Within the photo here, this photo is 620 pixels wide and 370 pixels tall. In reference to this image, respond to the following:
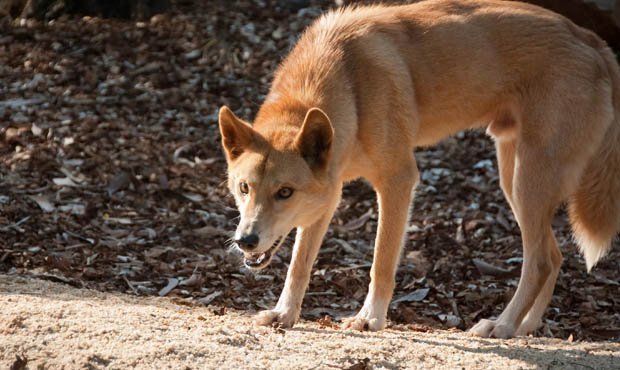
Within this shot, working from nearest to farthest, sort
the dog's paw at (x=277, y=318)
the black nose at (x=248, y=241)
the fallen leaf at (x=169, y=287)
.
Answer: the black nose at (x=248, y=241) < the dog's paw at (x=277, y=318) < the fallen leaf at (x=169, y=287)

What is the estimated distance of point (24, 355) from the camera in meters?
4.13

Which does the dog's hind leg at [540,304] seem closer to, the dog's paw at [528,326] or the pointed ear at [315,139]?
the dog's paw at [528,326]

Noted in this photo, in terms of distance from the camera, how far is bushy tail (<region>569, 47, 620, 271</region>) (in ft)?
19.3

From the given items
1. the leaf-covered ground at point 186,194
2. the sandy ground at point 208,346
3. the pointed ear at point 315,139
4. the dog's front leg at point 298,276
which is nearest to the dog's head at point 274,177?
the pointed ear at point 315,139

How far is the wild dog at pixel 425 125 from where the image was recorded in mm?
5000

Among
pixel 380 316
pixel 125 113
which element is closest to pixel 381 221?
pixel 380 316

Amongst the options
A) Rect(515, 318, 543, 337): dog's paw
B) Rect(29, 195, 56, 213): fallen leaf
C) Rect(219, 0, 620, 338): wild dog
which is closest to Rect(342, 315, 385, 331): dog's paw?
Rect(219, 0, 620, 338): wild dog

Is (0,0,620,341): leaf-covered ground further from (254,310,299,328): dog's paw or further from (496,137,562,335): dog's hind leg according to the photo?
(254,310,299,328): dog's paw

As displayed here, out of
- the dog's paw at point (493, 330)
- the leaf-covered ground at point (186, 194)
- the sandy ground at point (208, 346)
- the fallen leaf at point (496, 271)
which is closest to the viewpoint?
the sandy ground at point (208, 346)

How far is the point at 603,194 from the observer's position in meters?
5.92

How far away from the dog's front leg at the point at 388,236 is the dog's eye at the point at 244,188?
86 cm

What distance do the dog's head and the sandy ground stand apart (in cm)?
48

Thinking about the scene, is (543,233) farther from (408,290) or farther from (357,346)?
(357,346)

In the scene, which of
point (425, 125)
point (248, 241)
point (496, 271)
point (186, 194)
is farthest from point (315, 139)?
point (186, 194)
